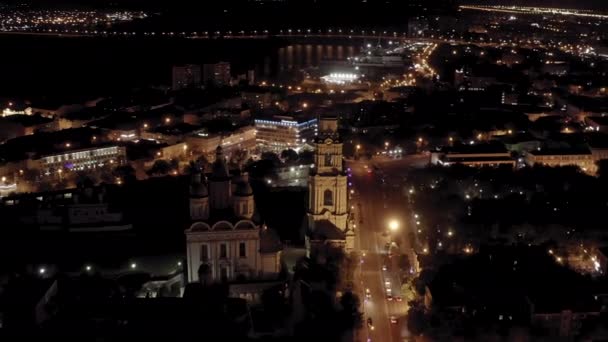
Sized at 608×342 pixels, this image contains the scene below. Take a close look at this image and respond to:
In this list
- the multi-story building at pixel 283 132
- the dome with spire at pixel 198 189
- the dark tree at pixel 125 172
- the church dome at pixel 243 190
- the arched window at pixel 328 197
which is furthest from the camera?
the multi-story building at pixel 283 132

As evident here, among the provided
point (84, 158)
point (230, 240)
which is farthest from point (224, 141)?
point (230, 240)

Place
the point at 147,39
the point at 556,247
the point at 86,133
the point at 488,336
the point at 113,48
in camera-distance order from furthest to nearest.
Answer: the point at 147,39 < the point at 113,48 < the point at 86,133 < the point at 556,247 < the point at 488,336

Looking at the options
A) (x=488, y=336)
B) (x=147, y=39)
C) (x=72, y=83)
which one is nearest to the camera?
(x=488, y=336)

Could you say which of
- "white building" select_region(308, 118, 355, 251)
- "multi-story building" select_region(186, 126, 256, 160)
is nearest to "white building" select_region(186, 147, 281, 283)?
"white building" select_region(308, 118, 355, 251)

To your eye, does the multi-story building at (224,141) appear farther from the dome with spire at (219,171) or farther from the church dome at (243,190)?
the church dome at (243,190)

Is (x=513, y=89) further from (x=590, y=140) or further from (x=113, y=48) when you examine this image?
(x=113, y=48)

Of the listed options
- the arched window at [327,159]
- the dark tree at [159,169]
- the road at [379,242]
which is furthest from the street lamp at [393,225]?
the dark tree at [159,169]

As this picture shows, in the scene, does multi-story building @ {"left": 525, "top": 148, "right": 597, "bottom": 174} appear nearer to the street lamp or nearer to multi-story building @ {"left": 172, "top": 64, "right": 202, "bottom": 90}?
the street lamp

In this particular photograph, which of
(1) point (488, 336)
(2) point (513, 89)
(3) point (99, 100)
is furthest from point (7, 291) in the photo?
(2) point (513, 89)
